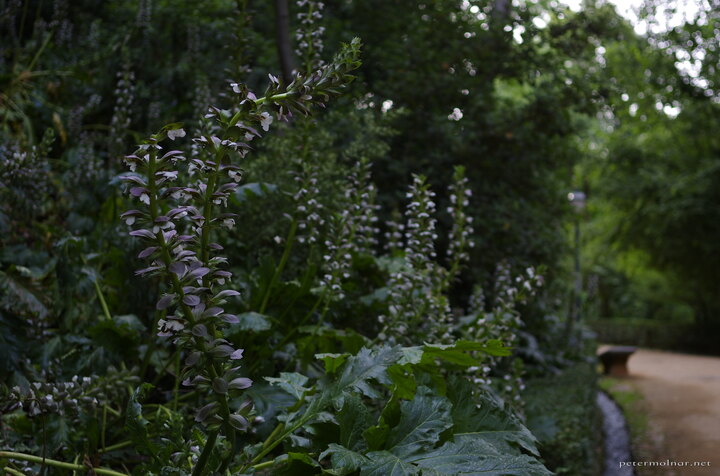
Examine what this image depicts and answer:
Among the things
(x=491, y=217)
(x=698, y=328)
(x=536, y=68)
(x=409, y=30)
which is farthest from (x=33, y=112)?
(x=698, y=328)

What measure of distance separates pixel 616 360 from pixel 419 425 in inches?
648

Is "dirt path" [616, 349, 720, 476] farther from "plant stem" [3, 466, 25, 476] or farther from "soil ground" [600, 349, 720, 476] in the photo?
"plant stem" [3, 466, 25, 476]

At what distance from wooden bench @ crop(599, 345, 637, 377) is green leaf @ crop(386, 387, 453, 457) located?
16.0 meters

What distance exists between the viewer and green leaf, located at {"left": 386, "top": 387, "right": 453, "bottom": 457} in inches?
69.6

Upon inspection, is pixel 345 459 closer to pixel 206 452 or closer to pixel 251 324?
pixel 206 452

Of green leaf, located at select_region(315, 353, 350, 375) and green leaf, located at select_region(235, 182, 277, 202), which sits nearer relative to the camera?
green leaf, located at select_region(315, 353, 350, 375)

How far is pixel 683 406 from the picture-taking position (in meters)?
11.7

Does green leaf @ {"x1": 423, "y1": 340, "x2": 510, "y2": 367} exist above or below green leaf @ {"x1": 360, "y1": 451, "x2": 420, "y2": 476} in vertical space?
above

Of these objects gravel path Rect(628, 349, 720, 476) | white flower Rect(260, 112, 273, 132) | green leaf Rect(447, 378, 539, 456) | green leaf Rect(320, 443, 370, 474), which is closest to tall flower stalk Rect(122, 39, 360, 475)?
white flower Rect(260, 112, 273, 132)

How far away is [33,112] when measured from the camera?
5332 mm

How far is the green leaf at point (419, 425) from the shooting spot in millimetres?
1769

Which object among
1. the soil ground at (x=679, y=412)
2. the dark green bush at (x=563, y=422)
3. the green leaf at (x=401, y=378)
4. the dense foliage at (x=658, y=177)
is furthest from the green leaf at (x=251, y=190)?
the dense foliage at (x=658, y=177)

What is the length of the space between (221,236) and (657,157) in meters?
20.7

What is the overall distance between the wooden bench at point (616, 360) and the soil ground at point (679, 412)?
0.29m
